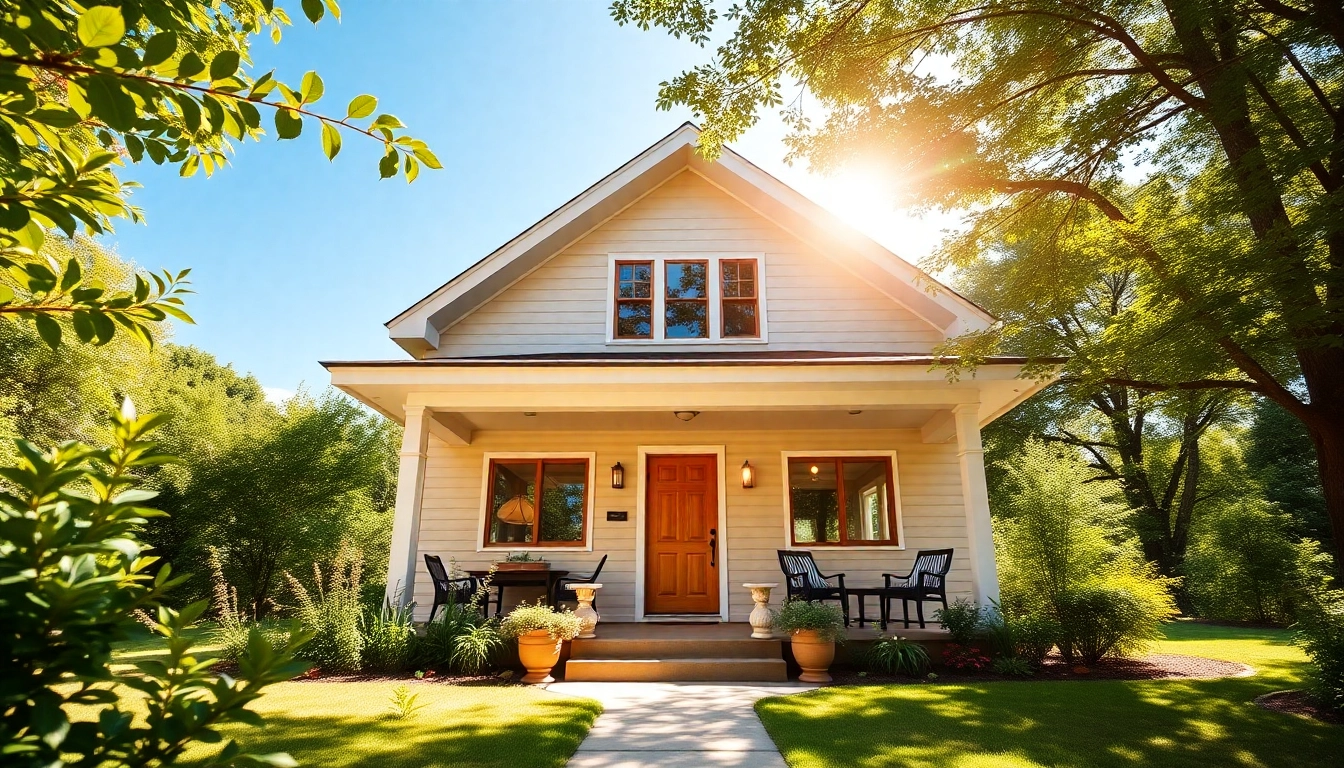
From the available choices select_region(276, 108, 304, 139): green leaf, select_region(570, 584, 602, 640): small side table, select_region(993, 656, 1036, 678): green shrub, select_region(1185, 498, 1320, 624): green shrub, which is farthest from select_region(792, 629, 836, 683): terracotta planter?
select_region(1185, 498, 1320, 624): green shrub

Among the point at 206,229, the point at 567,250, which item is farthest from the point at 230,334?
the point at 567,250

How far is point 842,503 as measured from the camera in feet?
31.2

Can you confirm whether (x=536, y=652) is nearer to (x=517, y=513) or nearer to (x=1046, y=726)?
(x=517, y=513)

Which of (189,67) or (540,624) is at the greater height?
(189,67)

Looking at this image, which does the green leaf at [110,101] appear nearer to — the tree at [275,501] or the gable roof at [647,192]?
the gable roof at [647,192]

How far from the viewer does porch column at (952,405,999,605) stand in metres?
7.57

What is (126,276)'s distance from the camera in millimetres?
15016

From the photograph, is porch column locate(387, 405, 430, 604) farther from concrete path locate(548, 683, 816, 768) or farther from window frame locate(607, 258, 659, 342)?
window frame locate(607, 258, 659, 342)

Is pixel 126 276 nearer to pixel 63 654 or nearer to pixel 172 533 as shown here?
pixel 172 533

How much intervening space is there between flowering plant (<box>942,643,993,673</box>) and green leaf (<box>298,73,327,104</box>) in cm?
766

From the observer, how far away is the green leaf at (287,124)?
1.43 meters

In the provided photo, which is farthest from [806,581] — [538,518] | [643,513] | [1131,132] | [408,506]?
[1131,132]

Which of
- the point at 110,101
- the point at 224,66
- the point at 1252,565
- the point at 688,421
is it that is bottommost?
the point at 1252,565

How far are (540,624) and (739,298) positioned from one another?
571 cm
